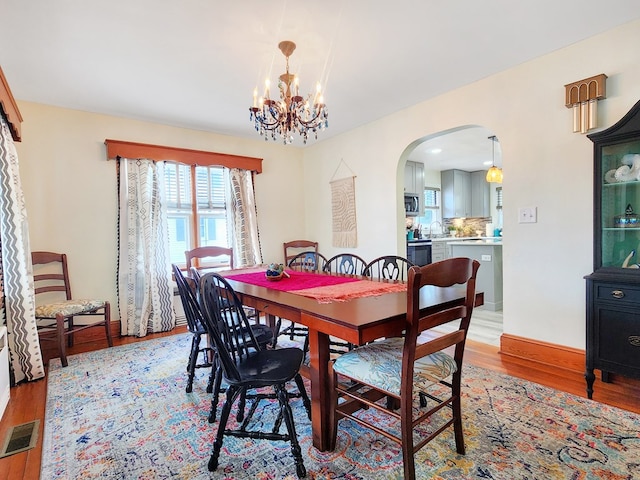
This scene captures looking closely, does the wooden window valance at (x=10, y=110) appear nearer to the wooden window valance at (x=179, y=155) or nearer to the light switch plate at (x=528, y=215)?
the wooden window valance at (x=179, y=155)

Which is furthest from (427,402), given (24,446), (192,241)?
(192,241)

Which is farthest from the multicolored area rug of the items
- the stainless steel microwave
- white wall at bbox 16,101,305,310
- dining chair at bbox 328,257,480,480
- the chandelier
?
the stainless steel microwave

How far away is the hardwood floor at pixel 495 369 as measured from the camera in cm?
162

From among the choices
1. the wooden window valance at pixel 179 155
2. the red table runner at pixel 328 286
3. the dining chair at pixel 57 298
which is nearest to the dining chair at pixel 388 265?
the red table runner at pixel 328 286

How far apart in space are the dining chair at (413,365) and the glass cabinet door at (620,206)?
138cm

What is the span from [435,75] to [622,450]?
2.79m

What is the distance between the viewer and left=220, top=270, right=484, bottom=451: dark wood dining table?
4.23ft

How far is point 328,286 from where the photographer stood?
6.97 ft

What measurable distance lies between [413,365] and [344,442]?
72 centimetres

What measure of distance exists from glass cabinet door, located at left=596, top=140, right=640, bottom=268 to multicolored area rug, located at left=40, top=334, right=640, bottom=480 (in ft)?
3.19

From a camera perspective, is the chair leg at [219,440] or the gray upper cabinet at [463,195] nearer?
the chair leg at [219,440]

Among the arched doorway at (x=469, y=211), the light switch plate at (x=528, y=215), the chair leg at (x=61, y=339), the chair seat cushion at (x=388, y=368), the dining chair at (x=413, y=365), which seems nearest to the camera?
the dining chair at (x=413, y=365)

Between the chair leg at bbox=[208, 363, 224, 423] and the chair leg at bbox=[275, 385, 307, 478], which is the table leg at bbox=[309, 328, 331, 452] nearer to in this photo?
the chair leg at bbox=[275, 385, 307, 478]

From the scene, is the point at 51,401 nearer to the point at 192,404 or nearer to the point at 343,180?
the point at 192,404
